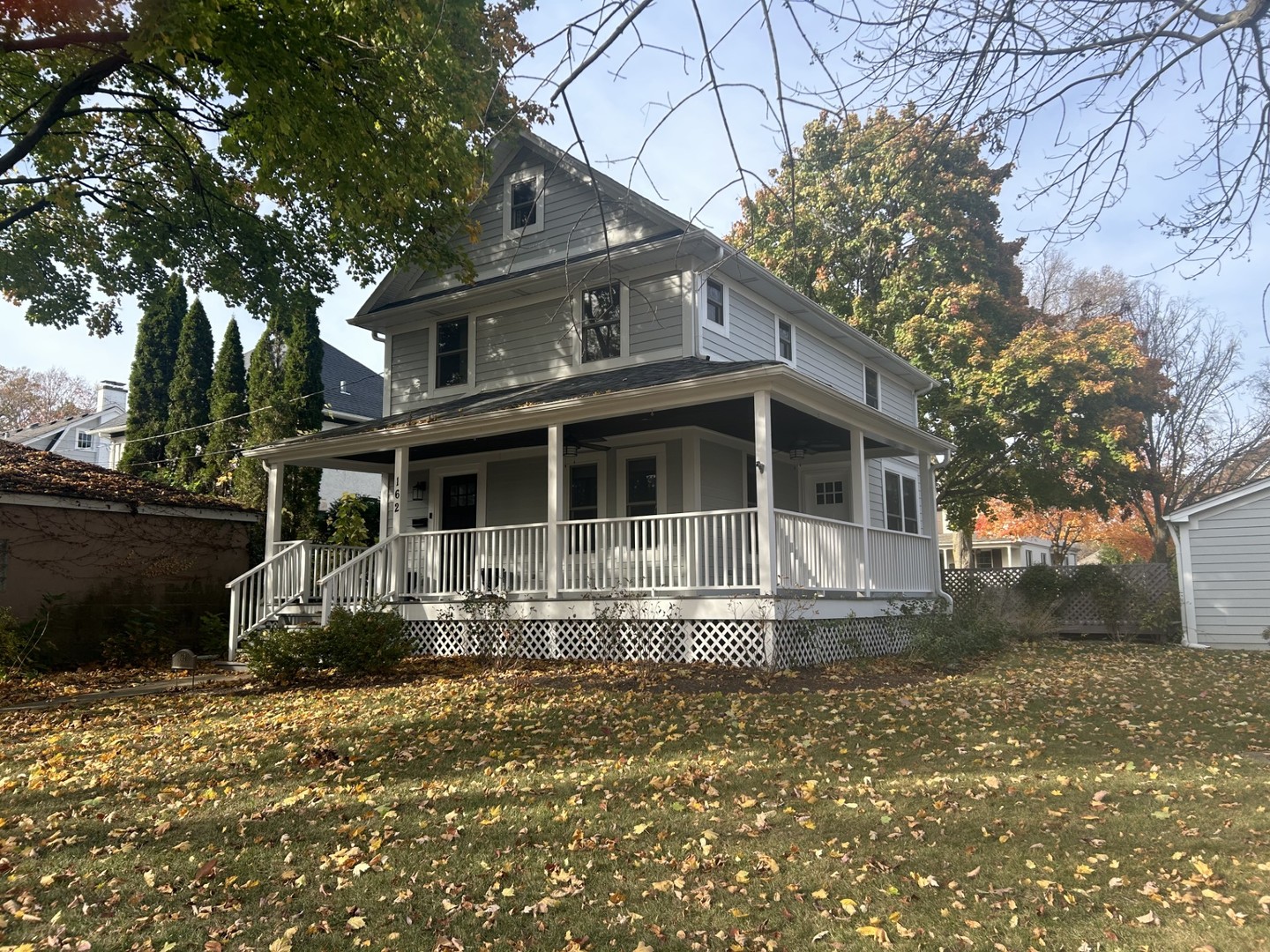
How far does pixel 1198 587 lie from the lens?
664 inches

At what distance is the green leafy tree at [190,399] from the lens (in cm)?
2711

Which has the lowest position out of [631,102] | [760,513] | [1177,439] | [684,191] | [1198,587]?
[1198,587]

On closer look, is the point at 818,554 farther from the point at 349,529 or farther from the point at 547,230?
the point at 349,529

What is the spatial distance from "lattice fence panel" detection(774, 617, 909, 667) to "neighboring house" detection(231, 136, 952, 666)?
0.04 meters

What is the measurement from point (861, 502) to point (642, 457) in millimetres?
3822

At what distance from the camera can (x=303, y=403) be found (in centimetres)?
2378

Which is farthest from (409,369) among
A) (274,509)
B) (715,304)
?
(715,304)

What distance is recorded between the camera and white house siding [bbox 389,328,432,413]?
1762 cm

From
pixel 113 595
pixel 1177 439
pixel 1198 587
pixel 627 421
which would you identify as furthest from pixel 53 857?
pixel 1177 439

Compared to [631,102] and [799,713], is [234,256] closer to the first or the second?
[799,713]

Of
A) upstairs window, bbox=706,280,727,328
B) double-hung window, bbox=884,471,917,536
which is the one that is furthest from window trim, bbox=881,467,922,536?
upstairs window, bbox=706,280,727,328

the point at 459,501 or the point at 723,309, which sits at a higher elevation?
the point at 723,309

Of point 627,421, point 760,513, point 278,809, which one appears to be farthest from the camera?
point 627,421

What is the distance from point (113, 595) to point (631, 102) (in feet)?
51.6
